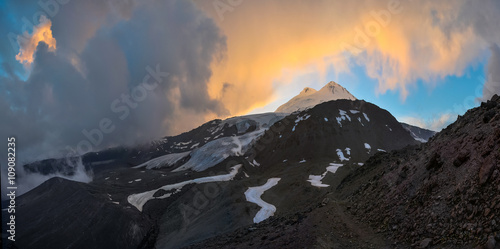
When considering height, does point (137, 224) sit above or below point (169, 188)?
below

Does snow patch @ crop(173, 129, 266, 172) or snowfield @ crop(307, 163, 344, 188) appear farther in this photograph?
snow patch @ crop(173, 129, 266, 172)

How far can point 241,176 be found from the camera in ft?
359

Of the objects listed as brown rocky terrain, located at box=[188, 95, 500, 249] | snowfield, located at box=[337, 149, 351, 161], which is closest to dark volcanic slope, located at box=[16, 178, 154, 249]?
brown rocky terrain, located at box=[188, 95, 500, 249]

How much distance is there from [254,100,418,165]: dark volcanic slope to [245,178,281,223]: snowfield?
4199 cm

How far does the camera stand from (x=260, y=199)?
66125 millimetres

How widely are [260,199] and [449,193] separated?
54.2 m

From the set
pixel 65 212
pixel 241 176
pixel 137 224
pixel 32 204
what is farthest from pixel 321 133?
pixel 32 204

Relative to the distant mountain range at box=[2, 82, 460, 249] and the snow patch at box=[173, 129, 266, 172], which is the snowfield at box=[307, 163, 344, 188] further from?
the snow patch at box=[173, 129, 266, 172]

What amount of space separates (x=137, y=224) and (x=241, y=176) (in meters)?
48.3

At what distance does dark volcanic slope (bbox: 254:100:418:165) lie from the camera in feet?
405

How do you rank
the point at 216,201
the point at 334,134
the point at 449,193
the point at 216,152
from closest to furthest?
the point at 449,193
the point at 216,201
the point at 334,134
the point at 216,152

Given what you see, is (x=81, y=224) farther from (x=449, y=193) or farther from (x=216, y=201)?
(x=449, y=193)

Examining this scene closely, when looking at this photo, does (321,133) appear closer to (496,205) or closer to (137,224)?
(137,224)

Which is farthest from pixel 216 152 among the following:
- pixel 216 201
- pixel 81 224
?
pixel 81 224
